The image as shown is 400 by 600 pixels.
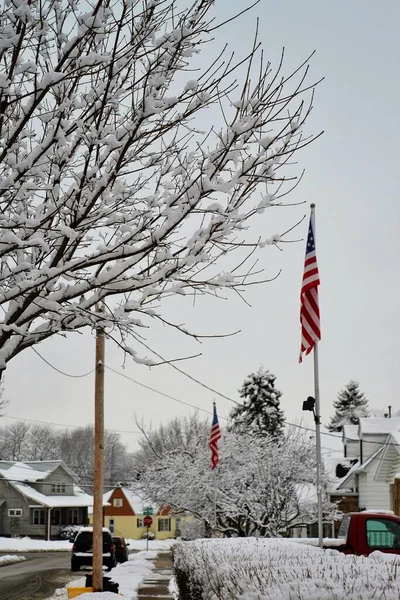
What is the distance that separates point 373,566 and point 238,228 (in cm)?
287

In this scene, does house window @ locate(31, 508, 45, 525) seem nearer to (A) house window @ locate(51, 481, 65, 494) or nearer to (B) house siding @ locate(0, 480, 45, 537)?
(B) house siding @ locate(0, 480, 45, 537)

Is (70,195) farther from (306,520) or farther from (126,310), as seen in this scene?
(306,520)

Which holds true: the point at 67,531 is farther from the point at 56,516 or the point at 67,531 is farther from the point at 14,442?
the point at 14,442

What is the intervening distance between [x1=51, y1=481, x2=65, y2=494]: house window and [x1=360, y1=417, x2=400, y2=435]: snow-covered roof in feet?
127

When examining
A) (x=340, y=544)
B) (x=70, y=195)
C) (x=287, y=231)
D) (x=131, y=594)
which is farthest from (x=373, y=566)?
(x=131, y=594)

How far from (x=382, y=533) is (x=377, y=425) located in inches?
871

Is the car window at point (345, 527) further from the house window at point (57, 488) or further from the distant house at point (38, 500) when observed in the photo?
the house window at point (57, 488)

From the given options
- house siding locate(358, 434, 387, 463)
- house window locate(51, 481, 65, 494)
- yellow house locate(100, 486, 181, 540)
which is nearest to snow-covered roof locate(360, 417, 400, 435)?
house siding locate(358, 434, 387, 463)

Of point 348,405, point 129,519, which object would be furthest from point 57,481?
point 348,405

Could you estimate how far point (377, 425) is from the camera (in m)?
34.7

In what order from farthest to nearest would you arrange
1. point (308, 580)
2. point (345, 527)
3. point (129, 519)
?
point (129, 519) → point (345, 527) → point (308, 580)

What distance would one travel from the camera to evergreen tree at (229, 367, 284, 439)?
186 feet

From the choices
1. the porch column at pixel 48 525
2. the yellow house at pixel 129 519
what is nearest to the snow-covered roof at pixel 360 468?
the porch column at pixel 48 525

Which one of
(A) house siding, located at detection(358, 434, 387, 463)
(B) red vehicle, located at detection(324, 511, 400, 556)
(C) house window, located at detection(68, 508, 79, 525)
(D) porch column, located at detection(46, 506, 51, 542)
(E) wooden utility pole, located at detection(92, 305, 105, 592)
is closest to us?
(B) red vehicle, located at detection(324, 511, 400, 556)
